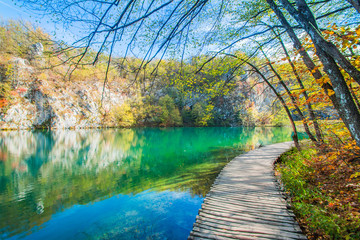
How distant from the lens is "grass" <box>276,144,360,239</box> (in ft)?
9.57

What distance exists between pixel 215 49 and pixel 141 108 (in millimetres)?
47266

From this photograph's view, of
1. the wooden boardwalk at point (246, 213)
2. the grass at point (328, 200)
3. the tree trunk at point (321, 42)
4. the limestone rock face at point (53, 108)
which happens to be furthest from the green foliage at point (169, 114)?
the tree trunk at point (321, 42)

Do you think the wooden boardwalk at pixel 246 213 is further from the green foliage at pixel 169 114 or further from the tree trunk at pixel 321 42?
the green foliage at pixel 169 114

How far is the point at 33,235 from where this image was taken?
15.0 ft

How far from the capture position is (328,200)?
3732mm

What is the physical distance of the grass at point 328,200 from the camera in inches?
115

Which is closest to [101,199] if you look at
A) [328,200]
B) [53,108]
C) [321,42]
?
[328,200]

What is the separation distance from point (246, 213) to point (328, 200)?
5.79 ft

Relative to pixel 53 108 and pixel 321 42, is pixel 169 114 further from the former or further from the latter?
pixel 321 42

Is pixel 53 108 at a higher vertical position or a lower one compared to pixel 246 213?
higher

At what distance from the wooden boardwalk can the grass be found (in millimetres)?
329

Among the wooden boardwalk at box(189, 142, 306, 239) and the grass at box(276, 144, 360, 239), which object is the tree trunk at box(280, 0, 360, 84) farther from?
the wooden boardwalk at box(189, 142, 306, 239)

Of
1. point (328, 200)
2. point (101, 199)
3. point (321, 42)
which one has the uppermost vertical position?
point (321, 42)

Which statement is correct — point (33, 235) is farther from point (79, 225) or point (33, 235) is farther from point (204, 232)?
point (204, 232)
